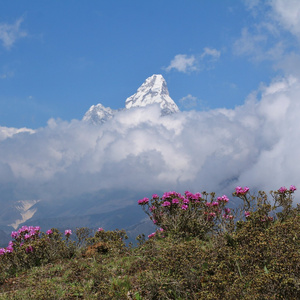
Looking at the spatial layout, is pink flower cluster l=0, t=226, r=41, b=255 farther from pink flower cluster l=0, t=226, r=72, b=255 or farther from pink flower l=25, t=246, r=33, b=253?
pink flower l=25, t=246, r=33, b=253

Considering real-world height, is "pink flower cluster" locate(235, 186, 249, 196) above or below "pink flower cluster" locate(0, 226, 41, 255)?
below

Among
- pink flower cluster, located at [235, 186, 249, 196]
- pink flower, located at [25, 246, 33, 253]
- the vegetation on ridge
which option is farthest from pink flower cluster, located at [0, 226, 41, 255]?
pink flower cluster, located at [235, 186, 249, 196]

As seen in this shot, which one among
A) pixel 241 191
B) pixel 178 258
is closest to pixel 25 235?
pixel 178 258

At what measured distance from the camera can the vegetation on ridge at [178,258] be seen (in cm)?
526

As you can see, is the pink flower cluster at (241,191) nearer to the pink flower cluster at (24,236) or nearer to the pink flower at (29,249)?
the pink flower cluster at (24,236)

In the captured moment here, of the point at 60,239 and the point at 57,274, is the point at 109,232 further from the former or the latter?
the point at 57,274

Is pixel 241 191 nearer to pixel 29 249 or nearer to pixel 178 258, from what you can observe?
pixel 178 258

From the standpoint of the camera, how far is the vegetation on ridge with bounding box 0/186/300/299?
5.26 metres

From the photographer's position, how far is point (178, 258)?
6.43 meters

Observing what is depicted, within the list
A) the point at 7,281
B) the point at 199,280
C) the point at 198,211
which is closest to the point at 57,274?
the point at 7,281

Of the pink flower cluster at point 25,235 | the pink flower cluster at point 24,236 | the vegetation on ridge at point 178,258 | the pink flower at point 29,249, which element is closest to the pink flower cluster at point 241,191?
the vegetation on ridge at point 178,258

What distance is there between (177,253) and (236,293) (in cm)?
201

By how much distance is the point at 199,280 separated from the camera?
6.16 m

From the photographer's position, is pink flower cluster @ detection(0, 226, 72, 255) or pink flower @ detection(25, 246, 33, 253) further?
pink flower cluster @ detection(0, 226, 72, 255)
